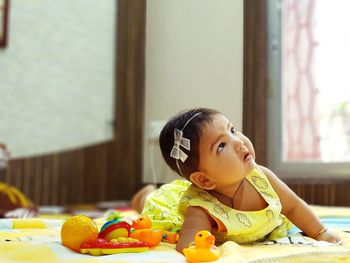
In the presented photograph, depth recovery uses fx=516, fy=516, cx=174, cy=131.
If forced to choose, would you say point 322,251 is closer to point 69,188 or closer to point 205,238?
point 205,238

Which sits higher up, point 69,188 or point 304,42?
point 304,42

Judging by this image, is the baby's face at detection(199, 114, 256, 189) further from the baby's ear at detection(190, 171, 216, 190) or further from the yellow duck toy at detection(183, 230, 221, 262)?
the yellow duck toy at detection(183, 230, 221, 262)

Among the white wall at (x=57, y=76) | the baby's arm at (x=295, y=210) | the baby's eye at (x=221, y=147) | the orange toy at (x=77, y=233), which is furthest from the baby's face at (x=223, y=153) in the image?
the white wall at (x=57, y=76)

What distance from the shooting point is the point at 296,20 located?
2.01m

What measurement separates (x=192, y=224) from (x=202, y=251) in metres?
0.16

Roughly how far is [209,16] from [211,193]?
0.33m

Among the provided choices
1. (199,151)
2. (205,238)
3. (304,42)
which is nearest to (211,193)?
(199,151)

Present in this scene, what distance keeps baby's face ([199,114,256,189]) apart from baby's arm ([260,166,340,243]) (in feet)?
0.39

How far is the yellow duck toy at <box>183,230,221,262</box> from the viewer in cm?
74

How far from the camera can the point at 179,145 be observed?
0.92 metres

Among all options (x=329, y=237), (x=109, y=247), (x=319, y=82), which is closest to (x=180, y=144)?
(x=109, y=247)

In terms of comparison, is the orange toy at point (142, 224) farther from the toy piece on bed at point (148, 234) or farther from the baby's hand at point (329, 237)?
the baby's hand at point (329, 237)

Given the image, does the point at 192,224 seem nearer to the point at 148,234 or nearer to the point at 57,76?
the point at 148,234

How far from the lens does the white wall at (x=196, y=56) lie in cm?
95
